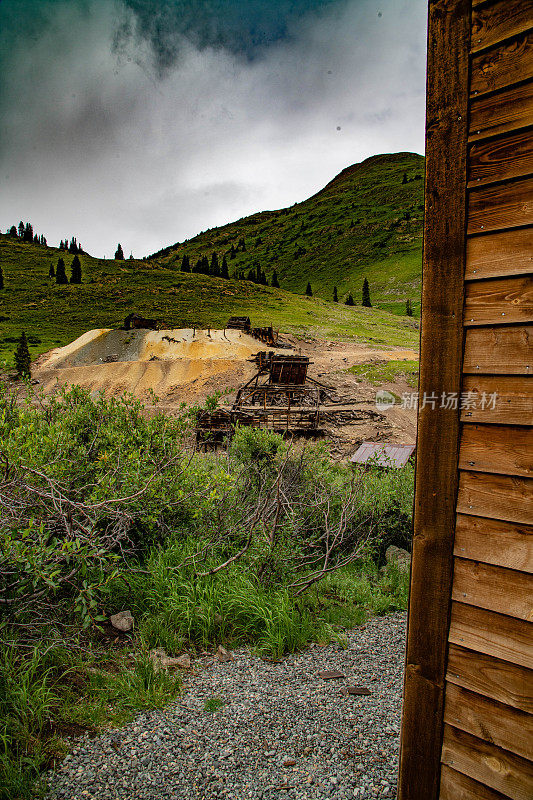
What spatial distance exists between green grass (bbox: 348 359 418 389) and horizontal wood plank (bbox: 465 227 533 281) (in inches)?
790

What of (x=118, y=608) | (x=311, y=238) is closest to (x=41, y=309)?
(x=118, y=608)

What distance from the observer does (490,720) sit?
174 cm

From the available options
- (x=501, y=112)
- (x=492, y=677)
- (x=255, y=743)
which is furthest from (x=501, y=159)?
(x=255, y=743)

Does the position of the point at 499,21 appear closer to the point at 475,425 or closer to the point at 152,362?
the point at 475,425

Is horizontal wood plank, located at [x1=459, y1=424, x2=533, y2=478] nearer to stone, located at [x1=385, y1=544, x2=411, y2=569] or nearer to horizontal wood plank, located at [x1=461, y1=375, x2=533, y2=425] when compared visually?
horizontal wood plank, located at [x1=461, y1=375, x2=533, y2=425]

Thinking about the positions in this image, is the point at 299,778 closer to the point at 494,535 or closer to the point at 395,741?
the point at 395,741

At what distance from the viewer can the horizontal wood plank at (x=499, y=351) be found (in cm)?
165

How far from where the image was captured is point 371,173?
582 feet

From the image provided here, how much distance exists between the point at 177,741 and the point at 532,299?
11.4 ft

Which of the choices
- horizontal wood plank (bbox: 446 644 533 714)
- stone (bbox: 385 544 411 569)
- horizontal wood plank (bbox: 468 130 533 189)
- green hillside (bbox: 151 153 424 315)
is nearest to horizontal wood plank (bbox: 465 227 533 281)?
horizontal wood plank (bbox: 468 130 533 189)

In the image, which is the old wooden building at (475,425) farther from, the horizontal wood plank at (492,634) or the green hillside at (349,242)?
the green hillside at (349,242)

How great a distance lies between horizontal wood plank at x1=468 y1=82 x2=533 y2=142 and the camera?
1.63 metres

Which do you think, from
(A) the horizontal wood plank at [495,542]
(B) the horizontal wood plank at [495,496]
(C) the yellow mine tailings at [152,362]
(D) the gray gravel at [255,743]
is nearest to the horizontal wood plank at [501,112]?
(B) the horizontal wood plank at [495,496]

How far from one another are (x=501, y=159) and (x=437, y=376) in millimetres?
889
